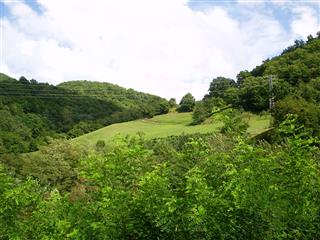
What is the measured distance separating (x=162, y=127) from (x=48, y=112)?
28.5 metres

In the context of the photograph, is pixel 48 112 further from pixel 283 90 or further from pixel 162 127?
pixel 283 90

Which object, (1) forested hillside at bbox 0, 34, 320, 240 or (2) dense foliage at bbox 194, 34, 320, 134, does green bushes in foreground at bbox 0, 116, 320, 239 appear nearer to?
(1) forested hillside at bbox 0, 34, 320, 240

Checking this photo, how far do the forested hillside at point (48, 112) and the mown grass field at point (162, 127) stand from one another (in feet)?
18.5

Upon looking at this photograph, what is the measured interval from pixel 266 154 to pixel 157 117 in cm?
9268

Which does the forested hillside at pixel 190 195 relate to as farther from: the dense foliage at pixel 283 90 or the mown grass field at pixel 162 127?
the mown grass field at pixel 162 127

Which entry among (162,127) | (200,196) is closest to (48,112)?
(162,127)

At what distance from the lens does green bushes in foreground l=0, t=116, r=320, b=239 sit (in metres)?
10.4

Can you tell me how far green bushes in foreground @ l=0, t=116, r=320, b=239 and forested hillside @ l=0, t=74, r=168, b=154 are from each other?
6777 cm

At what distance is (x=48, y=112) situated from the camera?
104 meters

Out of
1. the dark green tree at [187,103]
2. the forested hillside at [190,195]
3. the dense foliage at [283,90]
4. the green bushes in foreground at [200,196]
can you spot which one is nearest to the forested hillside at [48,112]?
the dark green tree at [187,103]

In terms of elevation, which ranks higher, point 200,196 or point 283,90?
point 283,90

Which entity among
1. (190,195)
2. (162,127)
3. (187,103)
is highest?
(187,103)

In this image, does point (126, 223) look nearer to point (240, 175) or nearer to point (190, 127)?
point (240, 175)

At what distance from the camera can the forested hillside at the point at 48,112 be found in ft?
289
